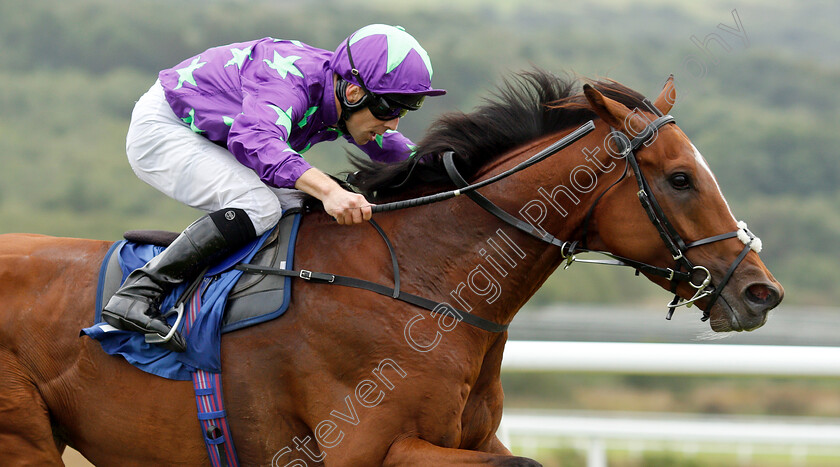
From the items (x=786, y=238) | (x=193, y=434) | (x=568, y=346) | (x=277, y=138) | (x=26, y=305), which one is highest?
(x=277, y=138)

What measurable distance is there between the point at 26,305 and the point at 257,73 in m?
1.26

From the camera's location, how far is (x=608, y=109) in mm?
3201

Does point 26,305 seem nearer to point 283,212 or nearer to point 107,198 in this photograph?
point 283,212

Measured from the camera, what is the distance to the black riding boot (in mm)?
3184

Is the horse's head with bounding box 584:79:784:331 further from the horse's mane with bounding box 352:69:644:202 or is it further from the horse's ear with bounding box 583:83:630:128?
the horse's mane with bounding box 352:69:644:202

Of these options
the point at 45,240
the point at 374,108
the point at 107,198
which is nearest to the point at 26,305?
the point at 45,240

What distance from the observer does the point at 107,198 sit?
3672 centimetres

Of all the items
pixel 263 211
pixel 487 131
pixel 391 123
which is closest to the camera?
pixel 263 211

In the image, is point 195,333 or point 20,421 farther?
point 20,421

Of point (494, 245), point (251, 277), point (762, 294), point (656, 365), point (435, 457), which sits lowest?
point (656, 365)

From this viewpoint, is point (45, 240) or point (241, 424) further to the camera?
point (45, 240)

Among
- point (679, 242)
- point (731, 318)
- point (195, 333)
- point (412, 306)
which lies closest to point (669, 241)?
point (679, 242)

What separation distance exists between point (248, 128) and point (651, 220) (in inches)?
57.7

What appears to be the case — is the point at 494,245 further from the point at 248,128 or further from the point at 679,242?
the point at 248,128
